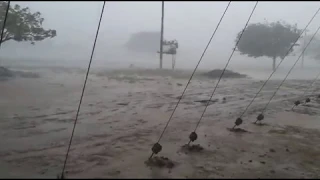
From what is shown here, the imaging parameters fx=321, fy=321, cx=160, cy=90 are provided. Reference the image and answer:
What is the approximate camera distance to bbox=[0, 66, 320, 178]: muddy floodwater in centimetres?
423

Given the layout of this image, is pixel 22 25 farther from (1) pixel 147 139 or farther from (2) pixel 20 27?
(1) pixel 147 139

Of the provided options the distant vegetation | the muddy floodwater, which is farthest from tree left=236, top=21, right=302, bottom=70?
the muddy floodwater

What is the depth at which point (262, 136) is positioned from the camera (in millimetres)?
6270

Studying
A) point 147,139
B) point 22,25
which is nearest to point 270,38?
point 22,25

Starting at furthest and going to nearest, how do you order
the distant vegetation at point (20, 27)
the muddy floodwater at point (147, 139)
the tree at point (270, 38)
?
the tree at point (270, 38), the distant vegetation at point (20, 27), the muddy floodwater at point (147, 139)

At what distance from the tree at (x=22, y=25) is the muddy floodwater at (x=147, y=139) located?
766 cm

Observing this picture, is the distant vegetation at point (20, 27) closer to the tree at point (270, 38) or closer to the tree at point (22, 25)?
the tree at point (22, 25)

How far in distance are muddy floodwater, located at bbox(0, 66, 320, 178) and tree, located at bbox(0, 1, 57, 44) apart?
7662 millimetres

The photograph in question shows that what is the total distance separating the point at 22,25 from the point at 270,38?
67.0ft

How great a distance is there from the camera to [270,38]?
1118 inches

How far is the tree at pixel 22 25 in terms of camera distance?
55.6ft

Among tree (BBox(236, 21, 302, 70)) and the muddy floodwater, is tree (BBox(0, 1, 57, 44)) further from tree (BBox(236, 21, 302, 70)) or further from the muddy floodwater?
tree (BBox(236, 21, 302, 70))

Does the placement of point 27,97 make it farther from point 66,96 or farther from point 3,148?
point 3,148

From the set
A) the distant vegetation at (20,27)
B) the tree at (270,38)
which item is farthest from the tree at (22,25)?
the tree at (270,38)
